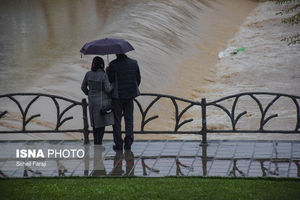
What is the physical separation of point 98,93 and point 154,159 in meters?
1.48

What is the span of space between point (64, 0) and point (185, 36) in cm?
1059

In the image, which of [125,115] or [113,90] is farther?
[125,115]

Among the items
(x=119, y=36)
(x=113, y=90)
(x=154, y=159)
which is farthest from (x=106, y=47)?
(x=119, y=36)

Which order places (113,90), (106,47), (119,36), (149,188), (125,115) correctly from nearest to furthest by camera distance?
(149,188) < (106,47) < (113,90) < (125,115) < (119,36)

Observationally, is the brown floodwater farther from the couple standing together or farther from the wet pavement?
the couple standing together

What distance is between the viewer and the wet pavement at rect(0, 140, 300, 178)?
381 inches

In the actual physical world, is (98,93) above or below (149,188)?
above

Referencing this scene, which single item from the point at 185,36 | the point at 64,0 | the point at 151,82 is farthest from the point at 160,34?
the point at 64,0

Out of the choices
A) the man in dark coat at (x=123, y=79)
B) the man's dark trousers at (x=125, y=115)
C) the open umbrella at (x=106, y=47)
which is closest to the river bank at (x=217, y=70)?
the man's dark trousers at (x=125, y=115)

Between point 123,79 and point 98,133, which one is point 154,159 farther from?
point 123,79

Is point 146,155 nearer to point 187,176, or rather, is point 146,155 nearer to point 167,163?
point 167,163

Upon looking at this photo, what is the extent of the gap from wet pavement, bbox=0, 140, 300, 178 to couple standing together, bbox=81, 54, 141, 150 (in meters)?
0.59

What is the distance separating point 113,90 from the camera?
10.4 metres

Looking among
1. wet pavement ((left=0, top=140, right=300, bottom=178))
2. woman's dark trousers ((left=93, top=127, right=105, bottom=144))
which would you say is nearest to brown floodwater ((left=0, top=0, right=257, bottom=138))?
wet pavement ((left=0, top=140, right=300, bottom=178))
